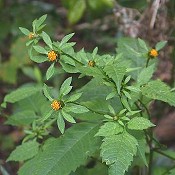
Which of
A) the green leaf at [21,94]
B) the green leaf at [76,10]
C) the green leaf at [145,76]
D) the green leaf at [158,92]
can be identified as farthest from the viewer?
the green leaf at [76,10]

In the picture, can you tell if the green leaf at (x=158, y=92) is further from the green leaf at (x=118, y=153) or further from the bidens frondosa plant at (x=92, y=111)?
the green leaf at (x=118, y=153)

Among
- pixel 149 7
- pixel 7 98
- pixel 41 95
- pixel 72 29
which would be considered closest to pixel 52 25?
pixel 72 29

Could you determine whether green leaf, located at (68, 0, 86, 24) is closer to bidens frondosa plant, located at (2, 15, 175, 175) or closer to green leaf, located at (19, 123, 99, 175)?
bidens frondosa plant, located at (2, 15, 175, 175)

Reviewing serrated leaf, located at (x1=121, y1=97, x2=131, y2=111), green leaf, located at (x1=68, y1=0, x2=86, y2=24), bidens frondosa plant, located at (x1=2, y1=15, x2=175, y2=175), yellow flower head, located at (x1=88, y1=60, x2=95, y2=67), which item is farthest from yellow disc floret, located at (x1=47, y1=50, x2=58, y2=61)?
green leaf, located at (x1=68, y1=0, x2=86, y2=24)

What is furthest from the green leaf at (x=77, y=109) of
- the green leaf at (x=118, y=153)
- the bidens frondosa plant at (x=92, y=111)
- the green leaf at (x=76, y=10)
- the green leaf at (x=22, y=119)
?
the green leaf at (x=76, y=10)

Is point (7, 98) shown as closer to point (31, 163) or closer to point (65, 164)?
point (31, 163)
